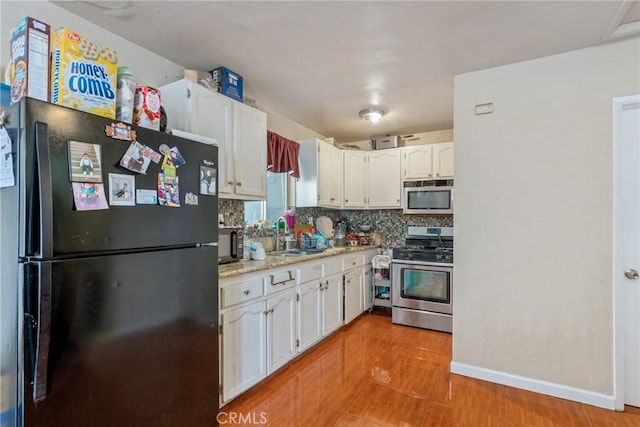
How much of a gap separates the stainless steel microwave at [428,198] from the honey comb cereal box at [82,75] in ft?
11.0

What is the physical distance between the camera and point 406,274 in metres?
3.67

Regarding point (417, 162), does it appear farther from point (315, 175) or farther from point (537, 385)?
point (537, 385)

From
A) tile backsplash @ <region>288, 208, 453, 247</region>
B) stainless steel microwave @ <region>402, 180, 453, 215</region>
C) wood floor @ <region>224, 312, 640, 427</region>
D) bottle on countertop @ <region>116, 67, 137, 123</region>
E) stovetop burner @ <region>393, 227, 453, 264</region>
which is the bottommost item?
wood floor @ <region>224, 312, 640, 427</region>

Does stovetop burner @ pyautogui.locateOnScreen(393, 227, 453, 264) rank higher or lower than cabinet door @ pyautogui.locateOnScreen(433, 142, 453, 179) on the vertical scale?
lower

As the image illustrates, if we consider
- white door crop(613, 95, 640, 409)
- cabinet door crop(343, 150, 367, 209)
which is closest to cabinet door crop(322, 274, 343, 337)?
cabinet door crop(343, 150, 367, 209)

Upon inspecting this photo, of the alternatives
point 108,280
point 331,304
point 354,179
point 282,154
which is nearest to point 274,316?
point 331,304

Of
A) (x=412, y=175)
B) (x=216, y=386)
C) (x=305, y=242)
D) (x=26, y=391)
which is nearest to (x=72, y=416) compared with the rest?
(x=26, y=391)

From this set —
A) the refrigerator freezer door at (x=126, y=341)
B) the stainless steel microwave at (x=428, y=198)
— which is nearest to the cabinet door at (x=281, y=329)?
the refrigerator freezer door at (x=126, y=341)

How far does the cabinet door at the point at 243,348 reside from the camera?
6.50ft

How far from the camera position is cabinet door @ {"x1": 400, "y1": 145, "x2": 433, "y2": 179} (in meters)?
4.00

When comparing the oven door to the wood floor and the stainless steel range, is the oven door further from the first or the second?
the wood floor

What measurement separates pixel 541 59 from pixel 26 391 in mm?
3345

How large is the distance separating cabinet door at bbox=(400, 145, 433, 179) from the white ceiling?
1201 mm

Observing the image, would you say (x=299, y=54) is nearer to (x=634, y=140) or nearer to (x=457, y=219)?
(x=457, y=219)
